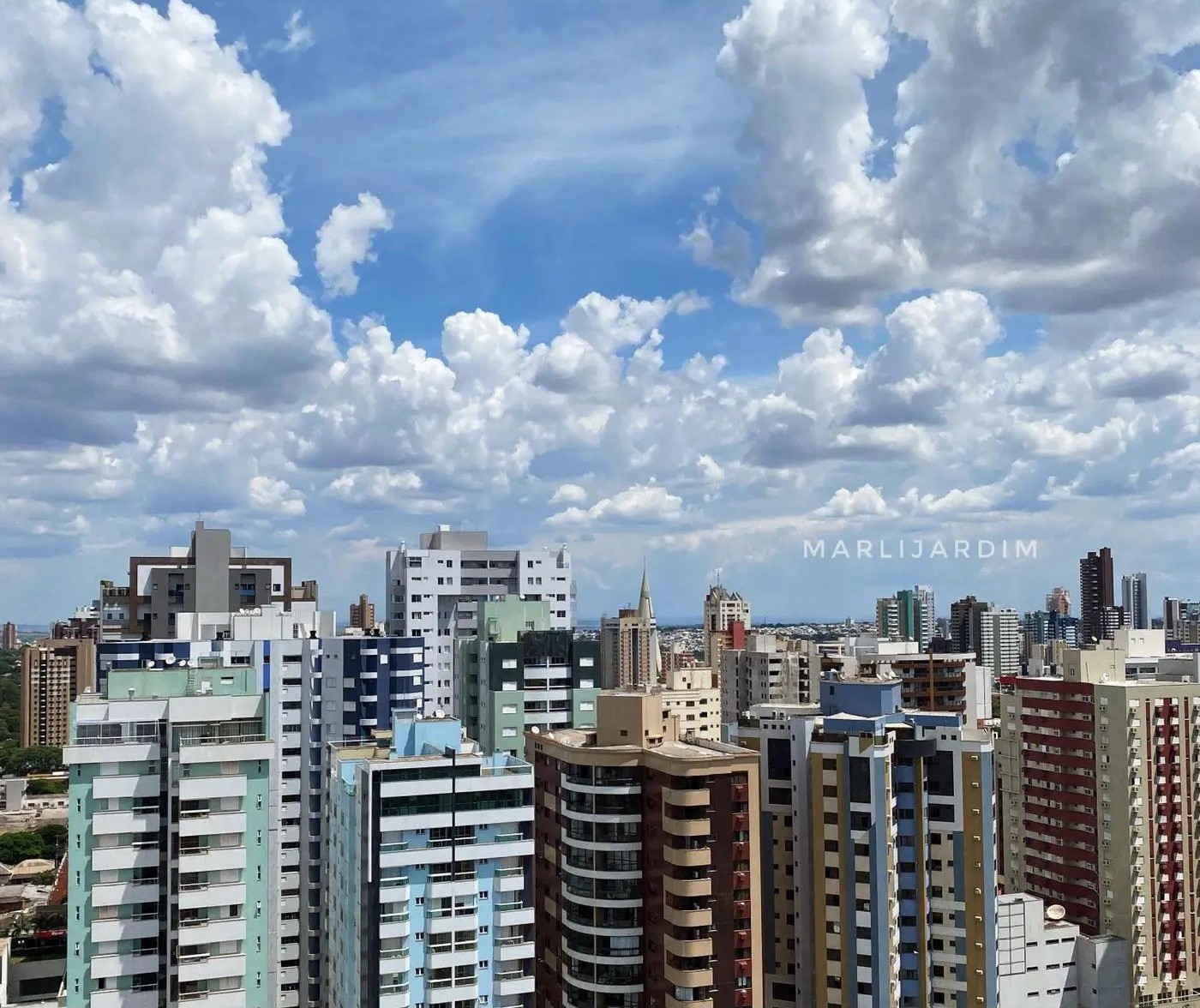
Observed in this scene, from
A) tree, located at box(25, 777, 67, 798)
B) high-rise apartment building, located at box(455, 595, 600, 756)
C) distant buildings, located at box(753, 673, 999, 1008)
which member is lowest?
tree, located at box(25, 777, 67, 798)

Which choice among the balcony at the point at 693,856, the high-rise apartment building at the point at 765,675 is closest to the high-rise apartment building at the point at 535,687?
the balcony at the point at 693,856

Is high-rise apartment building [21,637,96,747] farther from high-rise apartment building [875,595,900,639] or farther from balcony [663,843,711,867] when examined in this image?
balcony [663,843,711,867]

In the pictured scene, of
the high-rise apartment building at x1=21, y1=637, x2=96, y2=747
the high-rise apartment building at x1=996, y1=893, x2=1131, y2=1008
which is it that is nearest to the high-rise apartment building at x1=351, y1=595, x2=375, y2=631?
the high-rise apartment building at x1=21, y1=637, x2=96, y2=747

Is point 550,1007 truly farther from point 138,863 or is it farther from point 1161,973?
point 1161,973

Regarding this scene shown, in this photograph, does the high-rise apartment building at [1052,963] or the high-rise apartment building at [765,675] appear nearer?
the high-rise apartment building at [1052,963]

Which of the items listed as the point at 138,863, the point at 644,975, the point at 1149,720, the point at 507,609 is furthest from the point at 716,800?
the point at 1149,720

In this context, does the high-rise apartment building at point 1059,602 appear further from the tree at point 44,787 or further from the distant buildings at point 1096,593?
the tree at point 44,787

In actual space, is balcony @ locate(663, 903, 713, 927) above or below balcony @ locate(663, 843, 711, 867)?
below
